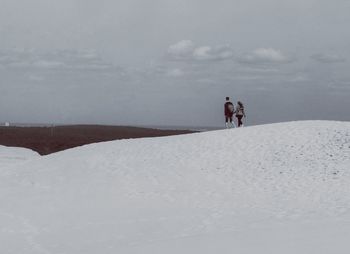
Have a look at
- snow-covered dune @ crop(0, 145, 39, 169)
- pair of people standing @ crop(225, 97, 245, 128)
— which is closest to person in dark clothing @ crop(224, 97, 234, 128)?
pair of people standing @ crop(225, 97, 245, 128)

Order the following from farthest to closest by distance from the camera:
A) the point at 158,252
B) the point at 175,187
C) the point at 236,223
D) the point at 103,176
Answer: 1. the point at 103,176
2. the point at 175,187
3. the point at 236,223
4. the point at 158,252

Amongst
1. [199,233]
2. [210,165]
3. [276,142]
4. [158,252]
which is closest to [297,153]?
[276,142]

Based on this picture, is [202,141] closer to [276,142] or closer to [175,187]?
[276,142]

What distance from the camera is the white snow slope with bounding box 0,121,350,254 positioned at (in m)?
12.3

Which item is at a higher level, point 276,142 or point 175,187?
point 276,142

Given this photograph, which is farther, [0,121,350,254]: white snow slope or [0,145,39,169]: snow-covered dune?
[0,145,39,169]: snow-covered dune

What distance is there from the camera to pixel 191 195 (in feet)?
61.7

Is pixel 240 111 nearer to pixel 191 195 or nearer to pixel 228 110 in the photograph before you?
pixel 228 110

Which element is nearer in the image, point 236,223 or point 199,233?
point 199,233

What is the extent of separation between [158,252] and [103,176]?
1109cm

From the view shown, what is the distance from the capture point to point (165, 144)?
26031mm

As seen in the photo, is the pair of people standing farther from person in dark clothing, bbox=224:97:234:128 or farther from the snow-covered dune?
the snow-covered dune

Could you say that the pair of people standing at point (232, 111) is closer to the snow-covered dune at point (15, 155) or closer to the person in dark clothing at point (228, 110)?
the person in dark clothing at point (228, 110)

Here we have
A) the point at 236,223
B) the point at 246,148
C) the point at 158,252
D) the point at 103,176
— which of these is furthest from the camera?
the point at 246,148
